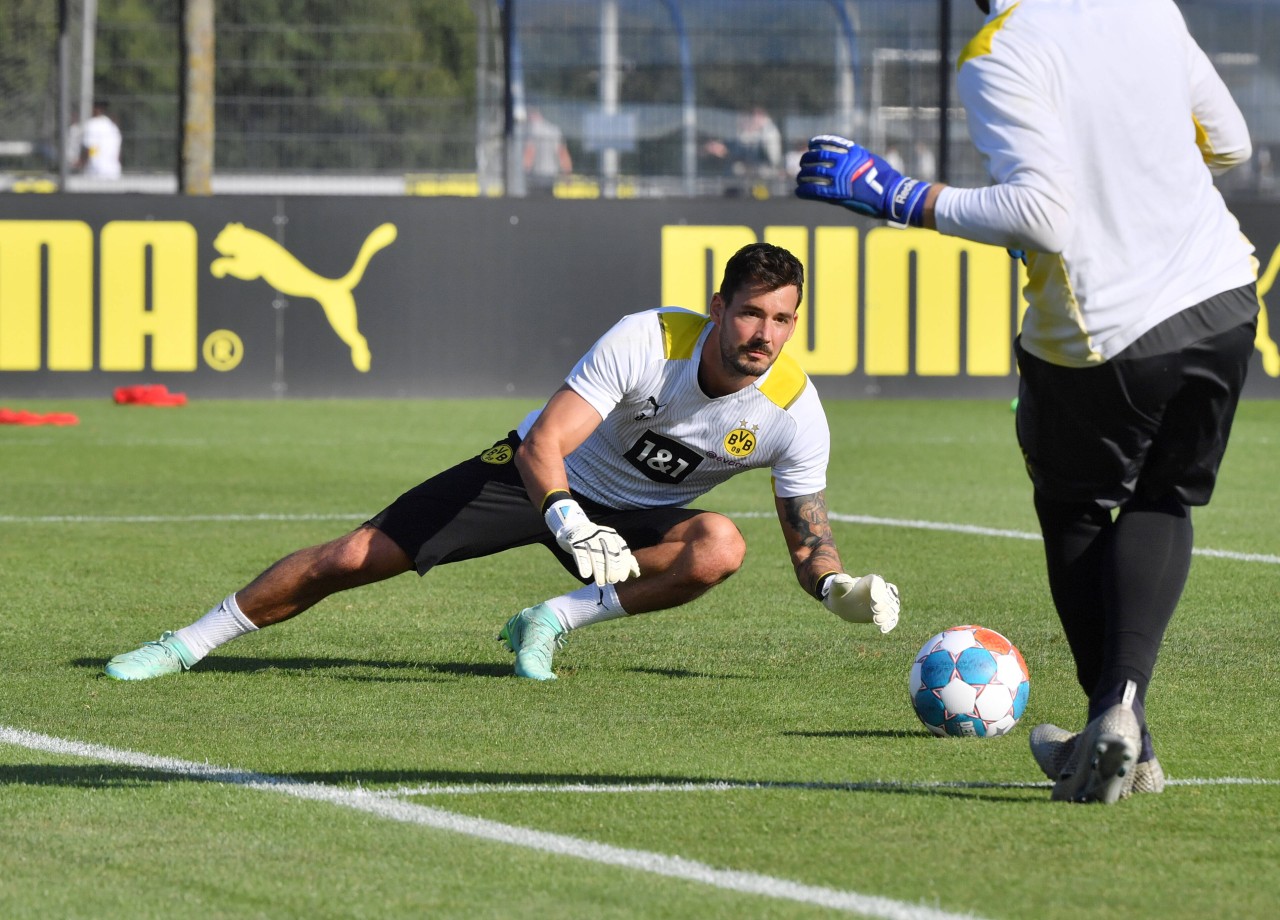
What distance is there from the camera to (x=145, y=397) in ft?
64.0

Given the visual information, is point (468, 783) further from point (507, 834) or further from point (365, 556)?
point (365, 556)

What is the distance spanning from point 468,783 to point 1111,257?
1.92m

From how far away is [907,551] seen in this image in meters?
10.1

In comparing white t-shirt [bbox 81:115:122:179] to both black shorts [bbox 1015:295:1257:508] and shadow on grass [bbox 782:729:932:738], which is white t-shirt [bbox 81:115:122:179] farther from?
black shorts [bbox 1015:295:1257:508]

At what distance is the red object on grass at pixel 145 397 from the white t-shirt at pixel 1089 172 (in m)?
15.6

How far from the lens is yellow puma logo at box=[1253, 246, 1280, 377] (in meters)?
20.6

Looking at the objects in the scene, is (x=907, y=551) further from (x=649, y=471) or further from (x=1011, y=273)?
(x=1011, y=273)

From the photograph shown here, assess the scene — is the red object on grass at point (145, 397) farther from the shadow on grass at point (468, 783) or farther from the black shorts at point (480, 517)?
the shadow on grass at point (468, 783)

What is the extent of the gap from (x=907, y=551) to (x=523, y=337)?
10725 mm

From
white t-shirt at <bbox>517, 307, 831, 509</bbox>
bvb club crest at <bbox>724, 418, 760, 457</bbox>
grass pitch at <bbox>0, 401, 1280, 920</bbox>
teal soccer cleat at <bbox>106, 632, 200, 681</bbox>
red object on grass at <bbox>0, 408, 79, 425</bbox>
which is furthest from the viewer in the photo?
red object on grass at <bbox>0, 408, 79, 425</bbox>

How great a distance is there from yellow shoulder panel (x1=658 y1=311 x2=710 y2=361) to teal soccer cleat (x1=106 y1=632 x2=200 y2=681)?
1.82 m

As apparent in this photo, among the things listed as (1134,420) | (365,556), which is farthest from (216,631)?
(1134,420)

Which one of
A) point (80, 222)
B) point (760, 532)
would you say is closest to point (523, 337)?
point (80, 222)

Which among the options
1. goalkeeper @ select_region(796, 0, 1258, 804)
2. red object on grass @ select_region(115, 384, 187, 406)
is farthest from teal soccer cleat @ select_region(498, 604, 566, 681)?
red object on grass @ select_region(115, 384, 187, 406)
